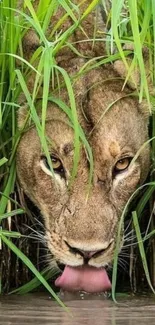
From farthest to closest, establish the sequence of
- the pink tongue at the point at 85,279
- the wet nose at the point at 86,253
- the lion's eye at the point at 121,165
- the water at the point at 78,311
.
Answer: the lion's eye at the point at 121,165 → the pink tongue at the point at 85,279 → the wet nose at the point at 86,253 → the water at the point at 78,311

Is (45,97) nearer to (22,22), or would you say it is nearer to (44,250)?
(22,22)

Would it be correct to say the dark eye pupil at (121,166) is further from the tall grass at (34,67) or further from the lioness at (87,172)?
the tall grass at (34,67)

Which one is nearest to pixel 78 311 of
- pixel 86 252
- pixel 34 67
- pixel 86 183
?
pixel 86 252

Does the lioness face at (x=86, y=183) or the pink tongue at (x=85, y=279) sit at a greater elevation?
the lioness face at (x=86, y=183)

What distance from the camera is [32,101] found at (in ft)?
14.5

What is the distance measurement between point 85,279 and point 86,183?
0.40 m

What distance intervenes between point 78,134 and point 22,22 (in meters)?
0.75

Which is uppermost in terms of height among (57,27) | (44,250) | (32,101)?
(57,27)

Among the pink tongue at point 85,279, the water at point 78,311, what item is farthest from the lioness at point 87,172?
the water at point 78,311

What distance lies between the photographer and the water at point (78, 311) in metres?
3.82

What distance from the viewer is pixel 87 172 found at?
15.3ft

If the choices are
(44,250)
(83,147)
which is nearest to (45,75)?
(83,147)

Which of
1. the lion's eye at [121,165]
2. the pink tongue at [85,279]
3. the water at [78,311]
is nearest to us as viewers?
the water at [78,311]

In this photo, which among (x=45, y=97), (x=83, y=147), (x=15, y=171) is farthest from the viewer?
(x=15, y=171)
